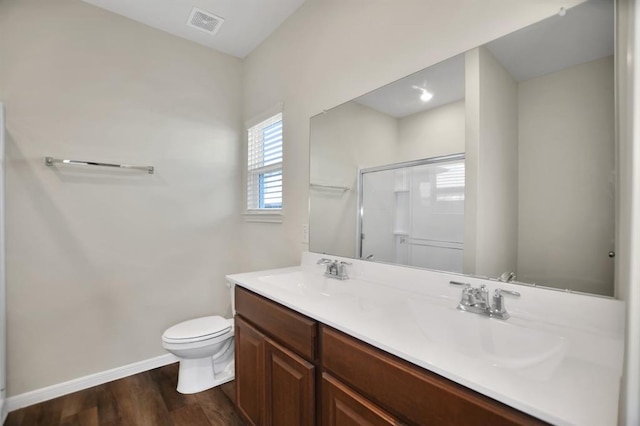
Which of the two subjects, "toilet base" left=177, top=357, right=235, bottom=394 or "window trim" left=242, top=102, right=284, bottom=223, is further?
"window trim" left=242, top=102, right=284, bottom=223

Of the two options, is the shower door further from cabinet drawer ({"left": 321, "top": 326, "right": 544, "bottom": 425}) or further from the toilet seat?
the toilet seat

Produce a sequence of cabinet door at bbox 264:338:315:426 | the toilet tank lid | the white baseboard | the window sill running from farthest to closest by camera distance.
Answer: the window sill, the toilet tank lid, the white baseboard, cabinet door at bbox 264:338:315:426

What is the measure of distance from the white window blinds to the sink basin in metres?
1.53

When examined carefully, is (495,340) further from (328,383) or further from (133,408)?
(133,408)

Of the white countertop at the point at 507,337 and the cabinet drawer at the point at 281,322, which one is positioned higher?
the white countertop at the point at 507,337

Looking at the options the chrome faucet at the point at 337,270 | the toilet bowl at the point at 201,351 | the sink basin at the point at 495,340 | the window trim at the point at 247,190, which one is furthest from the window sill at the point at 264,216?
the sink basin at the point at 495,340

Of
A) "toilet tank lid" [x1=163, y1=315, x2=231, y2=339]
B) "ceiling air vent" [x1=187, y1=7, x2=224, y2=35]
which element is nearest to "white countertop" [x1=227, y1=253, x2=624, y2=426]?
"toilet tank lid" [x1=163, y1=315, x2=231, y2=339]

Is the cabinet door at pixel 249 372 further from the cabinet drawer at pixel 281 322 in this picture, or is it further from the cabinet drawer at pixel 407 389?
the cabinet drawer at pixel 407 389

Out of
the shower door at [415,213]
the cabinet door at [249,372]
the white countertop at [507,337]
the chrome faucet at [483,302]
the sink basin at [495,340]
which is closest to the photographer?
the white countertop at [507,337]

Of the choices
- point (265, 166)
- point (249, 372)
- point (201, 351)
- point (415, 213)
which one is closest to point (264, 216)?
point (265, 166)

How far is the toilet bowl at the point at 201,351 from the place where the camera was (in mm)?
1902

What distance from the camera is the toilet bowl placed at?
1902 millimetres

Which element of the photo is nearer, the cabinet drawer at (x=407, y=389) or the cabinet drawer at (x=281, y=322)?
the cabinet drawer at (x=407, y=389)

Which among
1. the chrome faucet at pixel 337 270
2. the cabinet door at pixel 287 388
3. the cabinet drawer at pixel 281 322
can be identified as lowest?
the cabinet door at pixel 287 388
